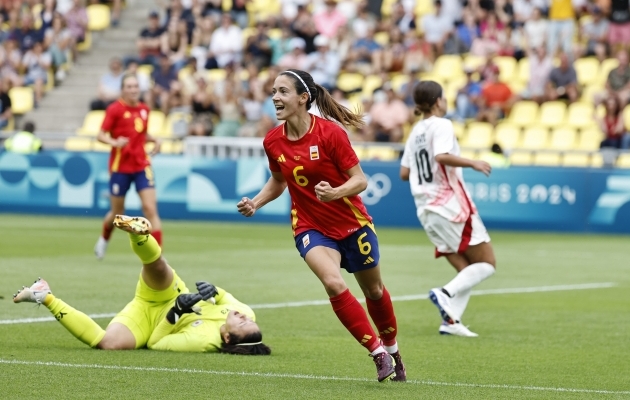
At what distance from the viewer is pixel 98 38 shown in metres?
33.7

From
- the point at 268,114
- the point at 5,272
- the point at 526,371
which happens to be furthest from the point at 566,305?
the point at 268,114

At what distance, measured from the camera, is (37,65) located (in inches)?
1267

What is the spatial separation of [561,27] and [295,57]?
607 centimetres

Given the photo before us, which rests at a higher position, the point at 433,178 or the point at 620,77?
the point at 620,77

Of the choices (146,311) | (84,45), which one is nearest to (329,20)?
(84,45)

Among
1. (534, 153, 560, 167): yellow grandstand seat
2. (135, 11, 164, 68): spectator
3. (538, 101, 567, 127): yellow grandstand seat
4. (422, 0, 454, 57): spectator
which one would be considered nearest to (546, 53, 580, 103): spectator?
(538, 101, 567, 127): yellow grandstand seat

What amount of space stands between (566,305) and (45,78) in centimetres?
2211

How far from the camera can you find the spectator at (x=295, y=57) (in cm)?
2832

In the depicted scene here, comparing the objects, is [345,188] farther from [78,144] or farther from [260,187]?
[78,144]

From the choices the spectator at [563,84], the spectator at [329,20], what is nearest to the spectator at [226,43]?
the spectator at [329,20]

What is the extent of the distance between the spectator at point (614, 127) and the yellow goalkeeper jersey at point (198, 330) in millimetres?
15696

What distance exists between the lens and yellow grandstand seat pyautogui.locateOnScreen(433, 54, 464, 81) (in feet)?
89.9

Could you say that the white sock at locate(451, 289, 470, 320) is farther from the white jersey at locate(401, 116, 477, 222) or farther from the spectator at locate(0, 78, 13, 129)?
the spectator at locate(0, 78, 13, 129)

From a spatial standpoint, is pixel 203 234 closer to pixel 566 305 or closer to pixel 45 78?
pixel 566 305
